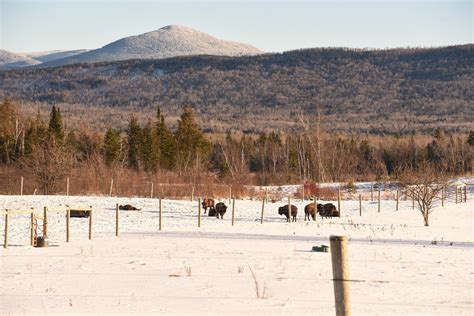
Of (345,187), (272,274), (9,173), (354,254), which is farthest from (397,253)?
(345,187)

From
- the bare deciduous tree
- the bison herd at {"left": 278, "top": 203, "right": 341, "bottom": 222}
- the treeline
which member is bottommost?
Result: the bison herd at {"left": 278, "top": 203, "right": 341, "bottom": 222}

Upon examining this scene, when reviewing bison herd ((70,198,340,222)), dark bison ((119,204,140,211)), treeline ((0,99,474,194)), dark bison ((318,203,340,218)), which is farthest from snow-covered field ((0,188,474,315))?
treeline ((0,99,474,194))

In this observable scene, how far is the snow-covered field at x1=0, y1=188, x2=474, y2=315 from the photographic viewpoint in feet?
46.0

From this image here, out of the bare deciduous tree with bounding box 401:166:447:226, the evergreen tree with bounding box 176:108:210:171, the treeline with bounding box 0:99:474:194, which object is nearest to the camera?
the bare deciduous tree with bounding box 401:166:447:226

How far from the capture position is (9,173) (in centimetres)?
6544

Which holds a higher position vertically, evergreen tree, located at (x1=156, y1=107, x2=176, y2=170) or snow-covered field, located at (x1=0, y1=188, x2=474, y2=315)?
evergreen tree, located at (x1=156, y1=107, x2=176, y2=170)

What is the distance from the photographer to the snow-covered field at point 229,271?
14.0 metres

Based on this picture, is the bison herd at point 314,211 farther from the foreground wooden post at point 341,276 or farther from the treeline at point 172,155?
the foreground wooden post at point 341,276

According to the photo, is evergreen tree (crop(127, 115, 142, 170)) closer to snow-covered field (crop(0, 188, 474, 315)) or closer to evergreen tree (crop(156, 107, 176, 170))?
evergreen tree (crop(156, 107, 176, 170))

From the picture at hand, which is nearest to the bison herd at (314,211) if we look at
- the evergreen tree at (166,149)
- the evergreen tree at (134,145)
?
the evergreen tree at (166,149)

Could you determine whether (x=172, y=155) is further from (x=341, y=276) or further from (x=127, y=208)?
(x=341, y=276)

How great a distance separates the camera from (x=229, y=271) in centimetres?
1814

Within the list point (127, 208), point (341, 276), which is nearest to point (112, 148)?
point (127, 208)

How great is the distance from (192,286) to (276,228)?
17262 millimetres
